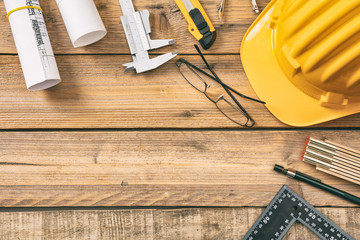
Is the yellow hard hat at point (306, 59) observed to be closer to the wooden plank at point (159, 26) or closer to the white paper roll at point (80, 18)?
the wooden plank at point (159, 26)

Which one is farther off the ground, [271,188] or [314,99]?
[314,99]

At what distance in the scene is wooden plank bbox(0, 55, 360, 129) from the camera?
86 centimetres

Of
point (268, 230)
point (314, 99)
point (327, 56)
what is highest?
point (327, 56)

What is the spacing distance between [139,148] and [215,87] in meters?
0.26

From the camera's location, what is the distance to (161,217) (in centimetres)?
84

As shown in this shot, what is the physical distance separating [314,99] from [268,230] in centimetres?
36

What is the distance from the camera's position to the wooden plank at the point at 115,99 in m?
0.86

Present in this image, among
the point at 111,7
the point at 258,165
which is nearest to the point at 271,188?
the point at 258,165

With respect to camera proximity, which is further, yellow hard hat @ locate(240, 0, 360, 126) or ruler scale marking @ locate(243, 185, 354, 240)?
ruler scale marking @ locate(243, 185, 354, 240)

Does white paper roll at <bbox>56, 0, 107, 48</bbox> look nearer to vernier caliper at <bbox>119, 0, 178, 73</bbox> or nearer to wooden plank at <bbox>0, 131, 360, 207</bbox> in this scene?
vernier caliper at <bbox>119, 0, 178, 73</bbox>

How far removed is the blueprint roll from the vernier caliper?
194 mm

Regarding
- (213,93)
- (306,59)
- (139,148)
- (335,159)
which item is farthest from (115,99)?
(335,159)

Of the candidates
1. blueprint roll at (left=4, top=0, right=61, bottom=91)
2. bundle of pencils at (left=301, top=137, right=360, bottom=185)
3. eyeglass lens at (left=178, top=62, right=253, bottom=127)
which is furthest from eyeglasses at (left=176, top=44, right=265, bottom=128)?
blueprint roll at (left=4, top=0, right=61, bottom=91)

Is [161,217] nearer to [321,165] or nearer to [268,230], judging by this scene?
[268,230]
